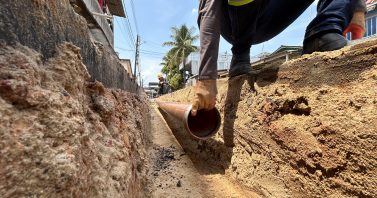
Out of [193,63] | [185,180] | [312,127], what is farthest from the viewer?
[193,63]

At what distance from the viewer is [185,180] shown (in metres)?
2.66

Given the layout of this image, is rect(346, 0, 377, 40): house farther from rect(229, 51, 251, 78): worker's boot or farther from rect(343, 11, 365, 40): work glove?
rect(229, 51, 251, 78): worker's boot

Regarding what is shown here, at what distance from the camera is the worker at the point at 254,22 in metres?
1.92

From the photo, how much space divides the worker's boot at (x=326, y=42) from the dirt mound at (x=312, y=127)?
0.27m

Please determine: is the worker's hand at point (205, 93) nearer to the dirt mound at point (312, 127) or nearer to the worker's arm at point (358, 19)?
the dirt mound at point (312, 127)

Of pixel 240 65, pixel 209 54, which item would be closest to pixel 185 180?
pixel 240 65

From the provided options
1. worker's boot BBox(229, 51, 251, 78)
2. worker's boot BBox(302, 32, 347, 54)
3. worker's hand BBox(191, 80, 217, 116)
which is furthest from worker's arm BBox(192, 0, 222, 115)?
worker's boot BBox(302, 32, 347, 54)

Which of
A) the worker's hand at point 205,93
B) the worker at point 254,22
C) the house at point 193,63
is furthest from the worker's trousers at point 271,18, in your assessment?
the house at point 193,63

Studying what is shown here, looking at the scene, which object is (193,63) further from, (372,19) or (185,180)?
(185,180)

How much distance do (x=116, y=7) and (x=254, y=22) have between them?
1513 centimetres

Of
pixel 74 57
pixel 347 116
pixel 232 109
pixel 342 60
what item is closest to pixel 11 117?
pixel 74 57

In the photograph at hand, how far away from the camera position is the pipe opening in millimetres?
2264

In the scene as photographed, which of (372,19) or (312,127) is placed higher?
(372,19)

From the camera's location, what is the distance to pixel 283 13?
7.98 ft
